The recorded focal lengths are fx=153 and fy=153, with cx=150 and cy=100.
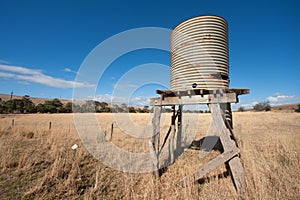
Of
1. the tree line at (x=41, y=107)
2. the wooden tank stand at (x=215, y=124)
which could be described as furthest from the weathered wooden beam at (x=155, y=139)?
the tree line at (x=41, y=107)

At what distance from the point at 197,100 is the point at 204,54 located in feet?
4.97

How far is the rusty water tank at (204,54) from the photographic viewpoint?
480 centimetres

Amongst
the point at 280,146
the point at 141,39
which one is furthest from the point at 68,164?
the point at 280,146

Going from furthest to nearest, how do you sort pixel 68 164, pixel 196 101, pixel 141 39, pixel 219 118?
1. pixel 141 39
2. pixel 68 164
3. pixel 196 101
4. pixel 219 118

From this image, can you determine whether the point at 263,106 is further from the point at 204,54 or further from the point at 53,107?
the point at 53,107

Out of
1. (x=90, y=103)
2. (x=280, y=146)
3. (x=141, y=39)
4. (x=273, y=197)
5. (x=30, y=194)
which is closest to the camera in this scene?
(x=273, y=197)

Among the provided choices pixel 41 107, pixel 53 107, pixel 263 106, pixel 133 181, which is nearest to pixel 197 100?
pixel 133 181

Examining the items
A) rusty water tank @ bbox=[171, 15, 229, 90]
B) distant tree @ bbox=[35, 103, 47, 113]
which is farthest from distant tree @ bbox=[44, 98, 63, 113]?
rusty water tank @ bbox=[171, 15, 229, 90]

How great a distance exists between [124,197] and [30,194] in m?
2.22

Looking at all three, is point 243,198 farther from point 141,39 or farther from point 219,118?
point 141,39

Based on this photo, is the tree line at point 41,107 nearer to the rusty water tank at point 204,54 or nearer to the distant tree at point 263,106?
the rusty water tank at point 204,54

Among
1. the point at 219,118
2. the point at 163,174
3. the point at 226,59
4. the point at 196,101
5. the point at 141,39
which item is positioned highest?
the point at 141,39

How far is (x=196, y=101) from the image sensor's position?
15.2 feet

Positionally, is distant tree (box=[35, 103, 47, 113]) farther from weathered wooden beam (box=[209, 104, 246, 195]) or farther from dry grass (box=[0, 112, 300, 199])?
weathered wooden beam (box=[209, 104, 246, 195])
